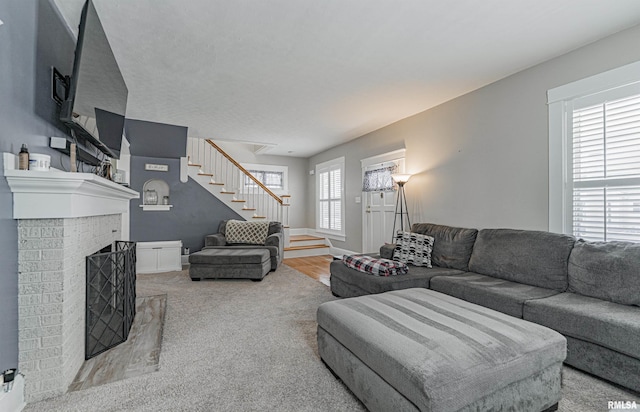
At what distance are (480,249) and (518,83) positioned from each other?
180 centimetres

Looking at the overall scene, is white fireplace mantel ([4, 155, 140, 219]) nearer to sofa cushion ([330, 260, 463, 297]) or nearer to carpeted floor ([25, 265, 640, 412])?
carpeted floor ([25, 265, 640, 412])

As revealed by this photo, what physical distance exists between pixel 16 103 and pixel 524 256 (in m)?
3.75

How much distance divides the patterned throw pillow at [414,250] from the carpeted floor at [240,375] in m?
1.20

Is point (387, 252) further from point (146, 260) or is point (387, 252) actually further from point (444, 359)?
point (146, 260)

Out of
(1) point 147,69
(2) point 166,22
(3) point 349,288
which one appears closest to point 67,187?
(2) point 166,22

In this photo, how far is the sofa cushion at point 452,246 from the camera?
3176 millimetres

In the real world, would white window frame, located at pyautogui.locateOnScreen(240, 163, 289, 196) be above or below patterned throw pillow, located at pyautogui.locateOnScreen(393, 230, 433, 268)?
above

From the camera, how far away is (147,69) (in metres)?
2.90

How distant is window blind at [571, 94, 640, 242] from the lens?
2.31m

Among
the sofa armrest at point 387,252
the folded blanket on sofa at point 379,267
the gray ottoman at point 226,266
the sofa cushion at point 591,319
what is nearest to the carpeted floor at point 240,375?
the sofa cushion at point 591,319

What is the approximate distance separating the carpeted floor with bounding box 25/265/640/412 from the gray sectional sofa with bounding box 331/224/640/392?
26 cm

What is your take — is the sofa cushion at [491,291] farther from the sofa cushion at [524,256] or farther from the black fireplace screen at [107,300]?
the black fireplace screen at [107,300]

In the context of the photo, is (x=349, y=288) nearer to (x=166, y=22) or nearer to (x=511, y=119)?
(x=511, y=119)

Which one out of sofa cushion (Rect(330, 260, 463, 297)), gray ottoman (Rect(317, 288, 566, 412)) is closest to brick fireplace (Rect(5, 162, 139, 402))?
gray ottoman (Rect(317, 288, 566, 412))
